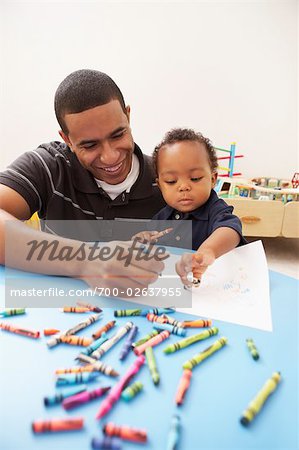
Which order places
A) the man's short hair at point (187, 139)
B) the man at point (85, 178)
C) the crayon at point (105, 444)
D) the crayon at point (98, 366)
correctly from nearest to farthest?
1. the crayon at point (105, 444)
2. the crayon at point (98, 366)
3. the man at point (85, 178)
4. the man's short hair at point (187, 139)

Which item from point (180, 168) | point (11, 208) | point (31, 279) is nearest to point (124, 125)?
point (180, 168)

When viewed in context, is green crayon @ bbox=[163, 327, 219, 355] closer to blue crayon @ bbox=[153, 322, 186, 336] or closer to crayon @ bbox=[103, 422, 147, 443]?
blue crayon @ bbox=[153, 322, 186, 336]

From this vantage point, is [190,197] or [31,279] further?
[190,197]

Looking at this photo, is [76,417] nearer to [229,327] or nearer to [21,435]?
[21,435]

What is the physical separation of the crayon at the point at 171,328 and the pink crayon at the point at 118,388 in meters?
0.08

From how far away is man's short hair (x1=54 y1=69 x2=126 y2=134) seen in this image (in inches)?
32.3

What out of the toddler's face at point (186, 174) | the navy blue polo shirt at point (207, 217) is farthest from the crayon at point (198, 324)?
the toddler's face at point (186, 174)

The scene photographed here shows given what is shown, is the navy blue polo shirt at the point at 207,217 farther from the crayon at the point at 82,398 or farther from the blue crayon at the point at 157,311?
the crayon at the point at 82,398

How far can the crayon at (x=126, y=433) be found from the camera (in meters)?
0.31

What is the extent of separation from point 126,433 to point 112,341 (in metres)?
0.16

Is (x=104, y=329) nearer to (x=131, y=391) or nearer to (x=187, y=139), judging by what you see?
(x=131, y=391)

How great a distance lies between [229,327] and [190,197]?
0.47 metres

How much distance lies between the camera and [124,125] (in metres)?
0.89

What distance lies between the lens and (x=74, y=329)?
50 centimetres
